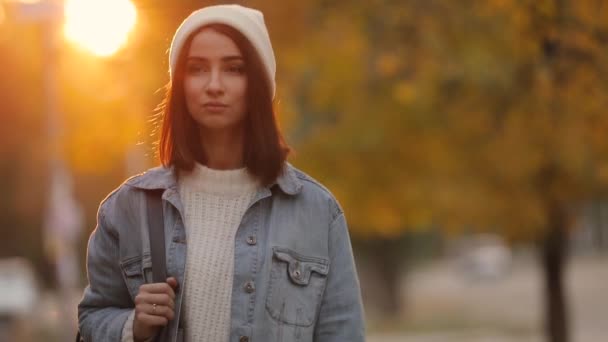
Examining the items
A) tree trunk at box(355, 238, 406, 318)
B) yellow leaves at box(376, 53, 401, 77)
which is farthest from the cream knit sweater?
tree trunk at box(355, 238, 406, 318)

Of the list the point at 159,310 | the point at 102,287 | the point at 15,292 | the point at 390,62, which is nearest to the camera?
the point at 159,310

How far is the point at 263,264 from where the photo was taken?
3238mm

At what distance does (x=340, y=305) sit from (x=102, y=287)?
585 mm

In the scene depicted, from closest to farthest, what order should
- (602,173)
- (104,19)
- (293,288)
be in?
(293,288) → (602,173) → (104,19)

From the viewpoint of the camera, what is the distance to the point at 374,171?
20016 millimetres

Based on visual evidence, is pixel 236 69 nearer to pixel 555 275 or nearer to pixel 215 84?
pixel 215 84

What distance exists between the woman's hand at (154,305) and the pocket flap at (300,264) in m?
0.26

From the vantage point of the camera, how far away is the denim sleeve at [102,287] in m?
3.32

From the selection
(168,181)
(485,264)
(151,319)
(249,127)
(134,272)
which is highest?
(485,264)

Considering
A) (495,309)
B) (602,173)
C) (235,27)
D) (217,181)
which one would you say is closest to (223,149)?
(217,181)

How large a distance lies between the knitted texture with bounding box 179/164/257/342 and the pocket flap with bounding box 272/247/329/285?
0.13 meters

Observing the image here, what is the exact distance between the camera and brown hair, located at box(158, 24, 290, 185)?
3.32m

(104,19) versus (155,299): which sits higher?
(104,19)

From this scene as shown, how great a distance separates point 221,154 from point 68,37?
22.3m
